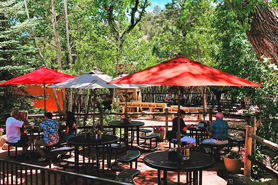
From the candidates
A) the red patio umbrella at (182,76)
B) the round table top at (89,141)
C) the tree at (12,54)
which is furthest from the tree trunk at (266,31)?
the tree at (12,54)

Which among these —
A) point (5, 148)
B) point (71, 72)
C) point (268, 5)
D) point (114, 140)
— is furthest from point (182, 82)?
point (71, 72)

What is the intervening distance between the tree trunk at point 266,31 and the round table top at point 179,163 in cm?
410

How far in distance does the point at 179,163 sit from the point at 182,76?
1474 millimetres

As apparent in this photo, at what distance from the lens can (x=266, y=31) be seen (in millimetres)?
7211

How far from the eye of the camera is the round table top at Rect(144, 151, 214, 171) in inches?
165

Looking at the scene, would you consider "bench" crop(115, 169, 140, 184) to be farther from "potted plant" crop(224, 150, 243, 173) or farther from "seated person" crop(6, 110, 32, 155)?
"seated person" crop(6, 110, 32, 155)

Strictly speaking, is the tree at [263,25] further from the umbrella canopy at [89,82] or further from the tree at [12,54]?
the tree at [12,54]

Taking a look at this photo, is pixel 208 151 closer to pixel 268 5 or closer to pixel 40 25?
pixel 268 5

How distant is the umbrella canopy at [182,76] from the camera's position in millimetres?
3948

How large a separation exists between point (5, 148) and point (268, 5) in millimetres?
9483

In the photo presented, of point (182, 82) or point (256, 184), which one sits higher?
point (182, 82)

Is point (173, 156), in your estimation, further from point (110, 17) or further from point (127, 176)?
point (110, 17)

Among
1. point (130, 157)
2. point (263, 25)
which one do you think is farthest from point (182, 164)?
point (263, 25)

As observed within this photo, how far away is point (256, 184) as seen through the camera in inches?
208
